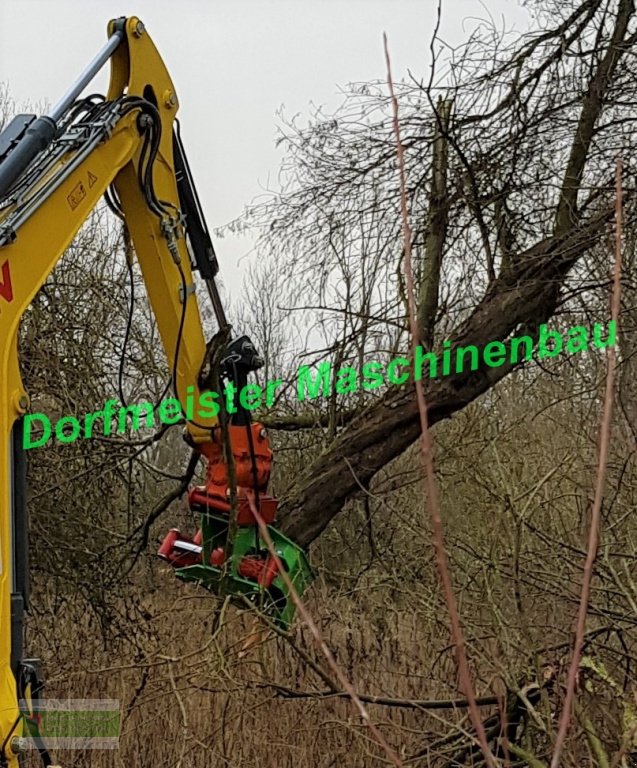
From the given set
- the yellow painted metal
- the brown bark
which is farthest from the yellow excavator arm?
the brown bark

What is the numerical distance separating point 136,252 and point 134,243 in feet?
0.13

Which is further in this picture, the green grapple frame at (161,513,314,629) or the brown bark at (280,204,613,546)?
the brown bark at (280,204,613,546)

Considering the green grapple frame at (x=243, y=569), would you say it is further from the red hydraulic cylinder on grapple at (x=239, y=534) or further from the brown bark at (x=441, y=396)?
the brown bark at (x=441, y=396)

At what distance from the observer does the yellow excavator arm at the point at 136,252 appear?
124 inches

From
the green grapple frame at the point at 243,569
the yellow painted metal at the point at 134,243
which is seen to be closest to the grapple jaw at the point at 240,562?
the green grapple frame at the point at 243,569

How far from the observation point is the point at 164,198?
14.7 ft

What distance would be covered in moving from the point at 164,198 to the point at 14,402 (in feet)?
5.22

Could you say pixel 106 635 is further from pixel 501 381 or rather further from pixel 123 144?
pixel 123 144

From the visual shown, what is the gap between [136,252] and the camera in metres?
4.46

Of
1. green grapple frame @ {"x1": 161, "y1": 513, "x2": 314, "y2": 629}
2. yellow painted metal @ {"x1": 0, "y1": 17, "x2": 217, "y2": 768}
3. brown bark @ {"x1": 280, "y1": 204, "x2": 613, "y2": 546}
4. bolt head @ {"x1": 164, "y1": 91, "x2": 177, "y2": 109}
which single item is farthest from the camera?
brown bark @ {"x1": 280, "y1": 204, "x2": 613, "y2": 546}

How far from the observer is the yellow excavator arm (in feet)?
10.4

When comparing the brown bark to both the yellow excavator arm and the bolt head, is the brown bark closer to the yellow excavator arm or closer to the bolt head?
the yellow excavator arm

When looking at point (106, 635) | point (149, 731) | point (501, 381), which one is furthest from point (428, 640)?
point (106, 635)

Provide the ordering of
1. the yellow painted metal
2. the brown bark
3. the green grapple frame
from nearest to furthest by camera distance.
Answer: the yellow painted metal < the green grapple frame < the brown bark
